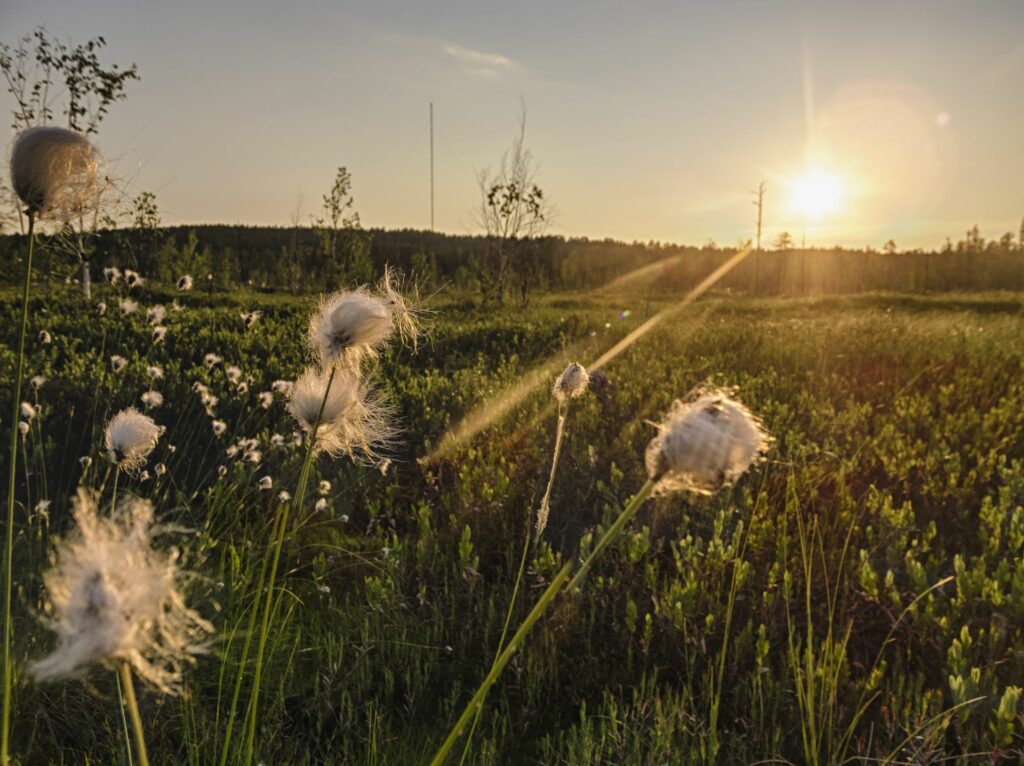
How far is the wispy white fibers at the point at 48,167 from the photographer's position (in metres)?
1.55

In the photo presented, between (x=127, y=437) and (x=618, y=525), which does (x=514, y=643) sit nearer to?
(x=618, y=525)

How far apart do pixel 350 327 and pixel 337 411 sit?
0.24 metres

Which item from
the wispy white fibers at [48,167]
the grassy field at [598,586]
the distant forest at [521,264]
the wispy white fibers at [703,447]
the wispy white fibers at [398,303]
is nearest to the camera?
the wispy white fibers at [703,447]

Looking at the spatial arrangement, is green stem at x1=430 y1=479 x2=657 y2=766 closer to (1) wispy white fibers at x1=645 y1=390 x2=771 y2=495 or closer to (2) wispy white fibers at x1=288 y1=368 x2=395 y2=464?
(1) wispy white fibers at x1=645 y1=390 x2=771 y2=495

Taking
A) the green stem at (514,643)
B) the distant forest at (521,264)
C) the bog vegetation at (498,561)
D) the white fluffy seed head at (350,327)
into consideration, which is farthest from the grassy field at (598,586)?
the distant forest at (521,264)

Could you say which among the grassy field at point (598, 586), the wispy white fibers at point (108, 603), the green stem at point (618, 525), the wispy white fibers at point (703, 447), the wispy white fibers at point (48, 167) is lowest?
the grassy field at point (598, 586)

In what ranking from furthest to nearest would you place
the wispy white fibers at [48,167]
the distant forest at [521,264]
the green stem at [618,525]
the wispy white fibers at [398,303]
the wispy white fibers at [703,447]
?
1. the distant forest at [521,264]
2. the wispy white fibers at [398,303]
3. the wispy white fibers at [48,167]
4. the wispy white fibers at [703,447]
5. the green stem at [618,525]

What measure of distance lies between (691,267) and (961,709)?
163 ft

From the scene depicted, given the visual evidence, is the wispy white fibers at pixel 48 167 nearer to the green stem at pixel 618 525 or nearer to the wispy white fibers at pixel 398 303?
the wispy white fibers at pixel 398 303

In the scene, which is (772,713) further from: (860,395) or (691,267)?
(691,267)

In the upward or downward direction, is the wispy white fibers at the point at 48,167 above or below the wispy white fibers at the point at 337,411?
above

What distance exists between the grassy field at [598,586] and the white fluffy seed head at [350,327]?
646 mm

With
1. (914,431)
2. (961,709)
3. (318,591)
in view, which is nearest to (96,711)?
(318,591)

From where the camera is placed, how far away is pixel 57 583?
2.67 ft
